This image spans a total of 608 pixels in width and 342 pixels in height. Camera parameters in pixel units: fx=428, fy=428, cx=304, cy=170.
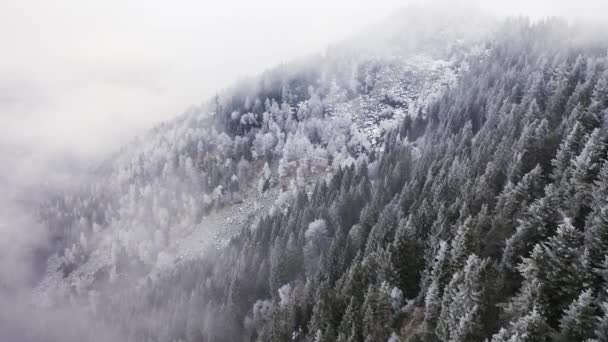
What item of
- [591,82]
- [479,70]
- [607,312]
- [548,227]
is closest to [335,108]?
[479,70]

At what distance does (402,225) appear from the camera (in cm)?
6944

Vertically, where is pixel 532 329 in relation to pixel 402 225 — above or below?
above

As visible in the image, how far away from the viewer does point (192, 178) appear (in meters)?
189

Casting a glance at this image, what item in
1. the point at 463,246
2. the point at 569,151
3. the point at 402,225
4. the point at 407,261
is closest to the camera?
the point at 463,246

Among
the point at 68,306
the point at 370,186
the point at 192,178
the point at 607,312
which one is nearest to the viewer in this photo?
the point at 607,312

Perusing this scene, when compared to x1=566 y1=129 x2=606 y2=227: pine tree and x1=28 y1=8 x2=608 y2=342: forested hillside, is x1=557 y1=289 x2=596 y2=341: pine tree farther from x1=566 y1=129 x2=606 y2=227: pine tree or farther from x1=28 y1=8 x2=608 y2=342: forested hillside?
x1=566 y1=129 x2=606 y2=227: pine tree

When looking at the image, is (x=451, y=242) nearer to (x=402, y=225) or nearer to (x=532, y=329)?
(x=402, y=225)

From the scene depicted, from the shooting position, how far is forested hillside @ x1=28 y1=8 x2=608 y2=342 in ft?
137

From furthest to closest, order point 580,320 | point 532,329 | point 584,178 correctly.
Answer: point 584,178
point 532,329
point 580,320

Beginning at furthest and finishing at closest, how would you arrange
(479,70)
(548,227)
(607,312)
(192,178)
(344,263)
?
(192,178) → (479,70) → (344,263) → (548,227) → (607,312)

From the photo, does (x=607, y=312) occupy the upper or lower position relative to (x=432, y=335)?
upper

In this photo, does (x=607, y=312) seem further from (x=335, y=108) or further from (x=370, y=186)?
(x=335, y=108)

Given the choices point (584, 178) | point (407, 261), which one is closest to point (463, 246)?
point (407, 261)

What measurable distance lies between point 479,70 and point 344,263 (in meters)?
110
